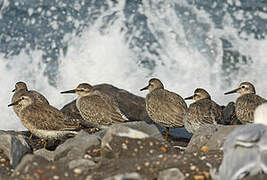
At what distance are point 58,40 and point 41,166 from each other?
12799mm

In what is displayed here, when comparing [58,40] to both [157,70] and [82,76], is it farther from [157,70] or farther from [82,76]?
[157,70]

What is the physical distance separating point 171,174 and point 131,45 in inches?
489

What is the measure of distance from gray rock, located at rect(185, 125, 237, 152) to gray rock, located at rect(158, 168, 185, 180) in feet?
5.99

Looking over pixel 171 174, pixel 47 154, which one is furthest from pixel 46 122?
pixel 171 174

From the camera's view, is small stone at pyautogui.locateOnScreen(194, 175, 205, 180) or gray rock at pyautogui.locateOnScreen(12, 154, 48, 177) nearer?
small stone at pyautogui.locateOnScreen(194, 175, 205, 180)

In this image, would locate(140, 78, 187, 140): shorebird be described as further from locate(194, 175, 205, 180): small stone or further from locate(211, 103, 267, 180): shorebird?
locate(211, 103, 267, 180): shorebird

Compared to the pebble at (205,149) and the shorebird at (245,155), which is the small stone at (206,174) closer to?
the shorebird at (245,155)

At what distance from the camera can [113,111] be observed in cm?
1205

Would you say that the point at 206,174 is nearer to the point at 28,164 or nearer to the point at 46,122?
the point at 28,164

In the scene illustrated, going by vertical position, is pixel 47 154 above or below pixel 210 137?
below

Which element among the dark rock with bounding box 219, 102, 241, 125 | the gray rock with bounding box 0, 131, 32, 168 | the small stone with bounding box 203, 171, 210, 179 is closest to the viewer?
the small stone with bounding box 203, 171, 210, 179

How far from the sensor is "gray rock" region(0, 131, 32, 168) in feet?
29.6

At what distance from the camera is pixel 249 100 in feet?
38.2

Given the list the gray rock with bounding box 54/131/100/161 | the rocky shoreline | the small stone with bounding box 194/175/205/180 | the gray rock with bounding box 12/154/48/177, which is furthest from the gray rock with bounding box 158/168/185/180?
the gray rock with bounding box 54/131/100/161
